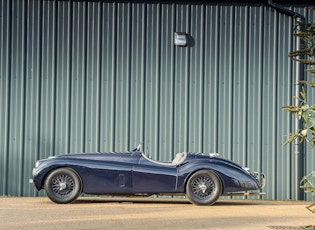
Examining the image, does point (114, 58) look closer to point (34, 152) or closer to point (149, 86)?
point (149, 86)

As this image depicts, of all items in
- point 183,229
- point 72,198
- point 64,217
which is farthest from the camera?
point 72,198

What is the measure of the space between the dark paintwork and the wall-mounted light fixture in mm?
3621

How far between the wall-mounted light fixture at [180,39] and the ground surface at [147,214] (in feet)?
11.5

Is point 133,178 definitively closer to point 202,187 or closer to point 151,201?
point 202,187

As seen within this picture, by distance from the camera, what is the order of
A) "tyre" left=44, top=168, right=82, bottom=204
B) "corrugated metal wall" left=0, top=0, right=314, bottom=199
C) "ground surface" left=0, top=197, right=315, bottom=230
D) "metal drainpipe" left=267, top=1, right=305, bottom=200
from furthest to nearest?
"metal drainpipe" left=267, top=1, right=305, bottom=200 < "corrugated metal wall" left=0, top=0, right=314, bottom=199 < "tyre" left=44, top=168, right=82, bottom=204 < "ground surface" left=0, top=197, right=315, bottom=230

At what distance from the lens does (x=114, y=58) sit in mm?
18641

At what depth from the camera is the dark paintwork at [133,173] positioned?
1577 cm

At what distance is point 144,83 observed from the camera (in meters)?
18.7

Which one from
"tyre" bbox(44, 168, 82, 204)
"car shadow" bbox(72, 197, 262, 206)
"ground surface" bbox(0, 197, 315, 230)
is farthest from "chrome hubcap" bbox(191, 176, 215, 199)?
"tyre" bbox(44, 168, 82, 204)

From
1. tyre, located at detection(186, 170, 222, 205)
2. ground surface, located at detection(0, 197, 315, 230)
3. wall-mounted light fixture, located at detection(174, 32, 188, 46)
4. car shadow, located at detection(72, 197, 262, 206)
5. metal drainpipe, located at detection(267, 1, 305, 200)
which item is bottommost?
ground surface, located at detection(0, 197, 315, 230)

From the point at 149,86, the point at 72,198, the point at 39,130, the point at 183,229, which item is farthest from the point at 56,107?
the point at 183,229

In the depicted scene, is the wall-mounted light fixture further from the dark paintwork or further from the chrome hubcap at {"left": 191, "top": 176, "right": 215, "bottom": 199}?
the chrome hubcap at {"left": 191, "top": 176, "right": 215, "bottom": 199}

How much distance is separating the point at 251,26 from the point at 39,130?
5125 millimetres

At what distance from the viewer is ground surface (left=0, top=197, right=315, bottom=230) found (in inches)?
481
